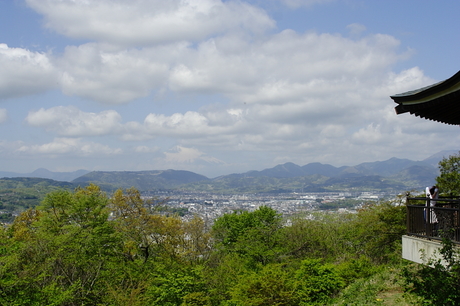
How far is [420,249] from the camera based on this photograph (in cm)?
803

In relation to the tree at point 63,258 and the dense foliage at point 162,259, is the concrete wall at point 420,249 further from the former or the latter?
the tree at point 63,258

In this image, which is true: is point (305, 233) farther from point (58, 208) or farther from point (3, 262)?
point (3, 262)

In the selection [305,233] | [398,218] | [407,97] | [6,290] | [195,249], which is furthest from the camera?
[305,233]

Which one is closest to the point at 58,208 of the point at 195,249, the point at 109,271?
the point at 109,271

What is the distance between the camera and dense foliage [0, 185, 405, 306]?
16891 mm

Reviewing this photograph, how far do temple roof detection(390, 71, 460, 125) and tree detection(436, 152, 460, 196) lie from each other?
63.7 ft

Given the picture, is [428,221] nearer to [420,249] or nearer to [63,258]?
[420,249]

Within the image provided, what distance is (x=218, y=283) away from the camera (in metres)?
22.7

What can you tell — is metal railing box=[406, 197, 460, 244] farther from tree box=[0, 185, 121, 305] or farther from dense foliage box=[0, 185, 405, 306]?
tree box=[0, 185, 121, 305]

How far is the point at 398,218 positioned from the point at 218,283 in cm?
1235

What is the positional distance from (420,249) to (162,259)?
1891 cm

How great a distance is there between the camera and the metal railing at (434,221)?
7646 mm

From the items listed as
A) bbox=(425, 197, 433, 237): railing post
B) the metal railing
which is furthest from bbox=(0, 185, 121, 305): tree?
bbox=(425, 197, 433, 237): railing post

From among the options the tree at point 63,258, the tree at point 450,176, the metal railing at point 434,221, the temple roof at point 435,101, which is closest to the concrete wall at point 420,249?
the metal railing at point 434,221
